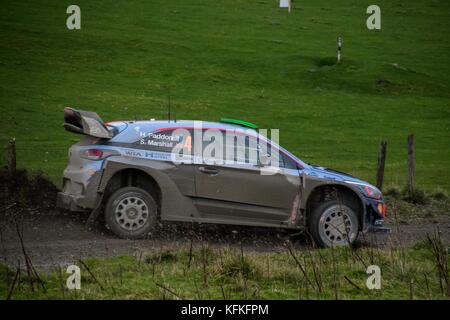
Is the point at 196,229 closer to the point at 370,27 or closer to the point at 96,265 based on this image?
the point at 96,265

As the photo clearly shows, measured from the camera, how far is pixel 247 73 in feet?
132

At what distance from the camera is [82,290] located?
26.4 ft

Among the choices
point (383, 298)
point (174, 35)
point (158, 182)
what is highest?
point (174, 35)

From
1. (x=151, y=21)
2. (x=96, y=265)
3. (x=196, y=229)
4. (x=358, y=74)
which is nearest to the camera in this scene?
(x=96, y=265)

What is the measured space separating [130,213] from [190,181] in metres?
1.01

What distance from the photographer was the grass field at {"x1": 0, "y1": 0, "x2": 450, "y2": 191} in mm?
27766

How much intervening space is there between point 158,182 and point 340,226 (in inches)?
112

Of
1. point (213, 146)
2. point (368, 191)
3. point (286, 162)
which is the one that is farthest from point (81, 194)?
point (368, 191)

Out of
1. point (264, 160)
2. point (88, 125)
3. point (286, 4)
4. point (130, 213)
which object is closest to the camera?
point (130, 213)

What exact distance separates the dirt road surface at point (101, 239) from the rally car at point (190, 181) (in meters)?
0.35

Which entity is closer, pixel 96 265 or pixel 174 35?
pixel 96 265

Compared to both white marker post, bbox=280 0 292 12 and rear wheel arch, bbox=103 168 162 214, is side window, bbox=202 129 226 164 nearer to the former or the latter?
rear wheel arch, bbox=103 168 162 214

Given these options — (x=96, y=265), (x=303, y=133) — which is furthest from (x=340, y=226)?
(x=303, y=133)

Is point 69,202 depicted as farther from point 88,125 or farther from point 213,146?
point 213,146
